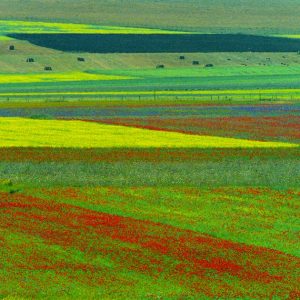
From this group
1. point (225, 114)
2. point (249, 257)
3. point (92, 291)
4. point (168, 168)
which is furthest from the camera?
point (225, 114)

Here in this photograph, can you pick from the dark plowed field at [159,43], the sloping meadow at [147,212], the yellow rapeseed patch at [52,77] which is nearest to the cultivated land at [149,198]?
the sloping meadow at [147,212]

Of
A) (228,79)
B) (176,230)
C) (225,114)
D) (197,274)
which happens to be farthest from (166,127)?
(228,79)

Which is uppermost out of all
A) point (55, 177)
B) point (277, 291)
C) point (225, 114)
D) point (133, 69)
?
point (277, 291)

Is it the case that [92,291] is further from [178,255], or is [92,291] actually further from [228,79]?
[228,79]

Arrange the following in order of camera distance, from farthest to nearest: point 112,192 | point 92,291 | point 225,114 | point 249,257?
point 225,114, point 112,192, point 249,257, point 92,291

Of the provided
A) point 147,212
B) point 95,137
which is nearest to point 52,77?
point 95,137

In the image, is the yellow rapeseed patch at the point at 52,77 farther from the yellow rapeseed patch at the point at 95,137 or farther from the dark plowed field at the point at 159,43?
the yellow rapeseed patch at the point at 95,137
